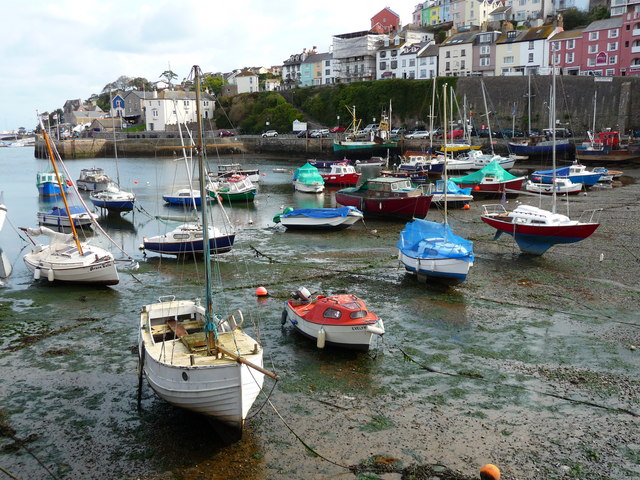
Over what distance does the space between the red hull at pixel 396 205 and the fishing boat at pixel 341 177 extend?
573 inches

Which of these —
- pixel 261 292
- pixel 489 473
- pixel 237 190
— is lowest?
pixel 489 473

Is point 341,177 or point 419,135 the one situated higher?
point 419,135

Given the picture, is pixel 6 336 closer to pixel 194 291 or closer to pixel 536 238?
pixel 194 291

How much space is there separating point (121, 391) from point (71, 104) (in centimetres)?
17412

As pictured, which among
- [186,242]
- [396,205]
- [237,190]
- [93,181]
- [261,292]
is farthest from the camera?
[93,181]

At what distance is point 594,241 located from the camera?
24.9 m

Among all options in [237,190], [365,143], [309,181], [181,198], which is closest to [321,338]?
[181,198]

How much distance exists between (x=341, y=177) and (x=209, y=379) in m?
38.5

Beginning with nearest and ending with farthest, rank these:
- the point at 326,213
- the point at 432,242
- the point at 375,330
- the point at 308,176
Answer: the point at 375,330
the point at 432,242
the point at 326,213
the point at 308,176

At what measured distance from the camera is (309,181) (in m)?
44.4

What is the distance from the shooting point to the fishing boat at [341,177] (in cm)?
4741

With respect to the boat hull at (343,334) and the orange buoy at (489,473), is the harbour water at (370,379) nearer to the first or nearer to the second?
the boat hull at (343,334)

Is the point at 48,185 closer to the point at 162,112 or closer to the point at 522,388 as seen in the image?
the point at 522,388

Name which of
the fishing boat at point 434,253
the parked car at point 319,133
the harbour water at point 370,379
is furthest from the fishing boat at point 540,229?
the parked car at point 319,133
